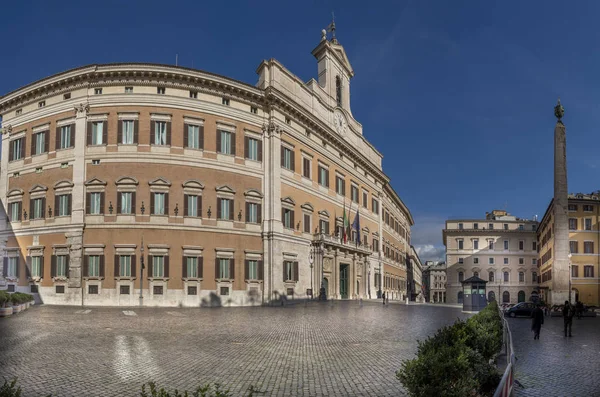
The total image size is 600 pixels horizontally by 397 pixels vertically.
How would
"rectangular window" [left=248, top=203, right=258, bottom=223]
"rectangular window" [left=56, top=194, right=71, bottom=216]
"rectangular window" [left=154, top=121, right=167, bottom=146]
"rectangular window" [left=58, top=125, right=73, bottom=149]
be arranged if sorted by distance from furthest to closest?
"rectangular window" [left=248, top=203, right=258, bottom=223], "rectangular window" [left=58, top=125, right=73, bottom=149], "rectangular window" [left=154, top=121, right=167, bottom=146], "rectangular window" [left=56, top=194, right=71, bottom=216]

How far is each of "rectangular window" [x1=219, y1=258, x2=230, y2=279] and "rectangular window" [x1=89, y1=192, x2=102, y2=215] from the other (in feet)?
30.5

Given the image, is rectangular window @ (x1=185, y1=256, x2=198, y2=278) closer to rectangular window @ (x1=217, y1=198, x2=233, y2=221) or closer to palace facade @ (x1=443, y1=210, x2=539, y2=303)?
rectangular window @ (x1=217, y1=198, x2=233, y2=221)

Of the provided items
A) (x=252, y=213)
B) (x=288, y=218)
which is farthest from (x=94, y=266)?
(x=288, y=218)

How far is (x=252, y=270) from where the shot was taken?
39562mm

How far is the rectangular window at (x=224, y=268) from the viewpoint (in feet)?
123

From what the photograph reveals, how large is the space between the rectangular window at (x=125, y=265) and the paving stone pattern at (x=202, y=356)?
12209 mm

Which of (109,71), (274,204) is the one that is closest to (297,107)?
(274,204)

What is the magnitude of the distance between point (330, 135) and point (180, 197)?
19.4 meters

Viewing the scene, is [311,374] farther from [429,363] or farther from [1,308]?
[1,308]

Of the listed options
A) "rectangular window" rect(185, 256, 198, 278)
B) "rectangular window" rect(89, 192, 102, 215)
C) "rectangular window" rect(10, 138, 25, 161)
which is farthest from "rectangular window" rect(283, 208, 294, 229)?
"rectangular window" rect(10, 138, 25, 161)

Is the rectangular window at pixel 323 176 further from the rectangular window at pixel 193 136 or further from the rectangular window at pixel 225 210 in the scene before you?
the rectangular window at pixel 193 136

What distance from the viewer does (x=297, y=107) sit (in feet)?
146

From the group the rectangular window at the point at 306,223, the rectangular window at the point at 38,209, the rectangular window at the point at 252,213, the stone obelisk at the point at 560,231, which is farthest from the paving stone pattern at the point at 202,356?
the rectangular window at the point at 306,223

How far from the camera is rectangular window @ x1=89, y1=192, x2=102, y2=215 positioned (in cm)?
3572
